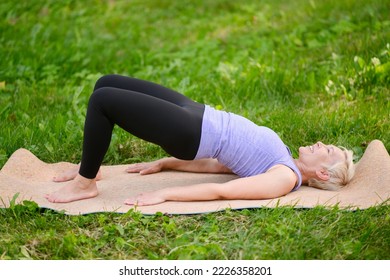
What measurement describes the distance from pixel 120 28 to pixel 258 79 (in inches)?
109

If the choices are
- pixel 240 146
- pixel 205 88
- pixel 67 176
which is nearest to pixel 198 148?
pixel 240 146

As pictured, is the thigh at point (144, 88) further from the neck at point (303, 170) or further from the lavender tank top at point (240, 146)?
the neck at point (303, 170)

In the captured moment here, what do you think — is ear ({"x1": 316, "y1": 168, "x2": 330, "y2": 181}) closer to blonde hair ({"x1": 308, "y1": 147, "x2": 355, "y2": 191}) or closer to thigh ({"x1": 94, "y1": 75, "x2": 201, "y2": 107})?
blonde hair ({"x1": 308, "y1": 147, "x2": 355, "y2": 191})

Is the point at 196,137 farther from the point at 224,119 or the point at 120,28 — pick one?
the point at 120,28

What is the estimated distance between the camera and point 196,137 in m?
3.66

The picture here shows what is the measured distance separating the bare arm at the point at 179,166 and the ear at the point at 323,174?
2.20ft

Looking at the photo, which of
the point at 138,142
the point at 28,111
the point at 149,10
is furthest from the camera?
the point at 149,10

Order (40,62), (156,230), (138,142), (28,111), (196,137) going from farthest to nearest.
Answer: (40,62), (28,111), (138,142), (196,137), (156,230)

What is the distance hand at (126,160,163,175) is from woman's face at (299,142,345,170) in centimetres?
93

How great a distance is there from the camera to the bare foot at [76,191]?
3.70 metres

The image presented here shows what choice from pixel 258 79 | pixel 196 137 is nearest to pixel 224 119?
pixel 196 137

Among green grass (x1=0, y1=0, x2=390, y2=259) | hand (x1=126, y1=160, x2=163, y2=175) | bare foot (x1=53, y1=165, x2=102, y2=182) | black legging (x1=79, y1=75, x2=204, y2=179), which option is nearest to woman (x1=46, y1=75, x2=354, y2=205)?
black legging (x1=79, y1=75, x2=204, y2=179)

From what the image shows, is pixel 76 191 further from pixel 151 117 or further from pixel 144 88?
pixel 144 88

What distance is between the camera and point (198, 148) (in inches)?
145
